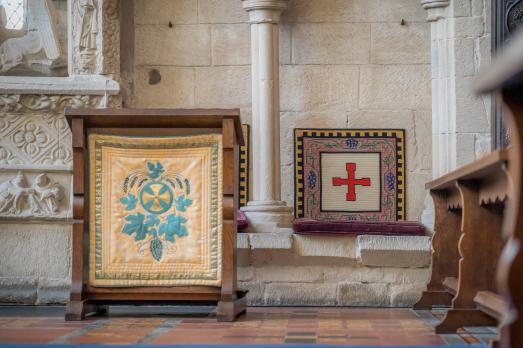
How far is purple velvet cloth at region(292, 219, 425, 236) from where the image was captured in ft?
18.4

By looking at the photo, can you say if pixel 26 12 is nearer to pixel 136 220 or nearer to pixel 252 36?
pixel 252 36

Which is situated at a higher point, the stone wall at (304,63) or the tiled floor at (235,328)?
the stone wall at (304,63)

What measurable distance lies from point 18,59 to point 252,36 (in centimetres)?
152

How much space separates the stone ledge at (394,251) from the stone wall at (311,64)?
789 mm

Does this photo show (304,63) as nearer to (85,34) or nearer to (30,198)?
(85,34)

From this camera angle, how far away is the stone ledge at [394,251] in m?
5.59

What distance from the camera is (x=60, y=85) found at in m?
5.92

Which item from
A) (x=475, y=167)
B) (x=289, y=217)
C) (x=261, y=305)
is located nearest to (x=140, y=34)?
(x=289, y=217)

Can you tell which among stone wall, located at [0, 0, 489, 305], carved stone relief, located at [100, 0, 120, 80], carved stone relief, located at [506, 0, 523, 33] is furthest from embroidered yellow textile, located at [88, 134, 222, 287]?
carved stone relief, located at [506, 0, 523, 33]

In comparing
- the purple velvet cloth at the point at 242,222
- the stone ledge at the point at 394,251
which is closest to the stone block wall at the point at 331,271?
the stone ledge at the point at 394,251

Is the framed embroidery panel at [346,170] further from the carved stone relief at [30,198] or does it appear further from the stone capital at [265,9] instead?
the carved stone relief at [30,198]

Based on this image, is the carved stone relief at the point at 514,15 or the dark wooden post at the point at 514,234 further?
the carved stone relief at the point at 514,15

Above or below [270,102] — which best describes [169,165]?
below

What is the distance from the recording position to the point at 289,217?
19.8 feet
